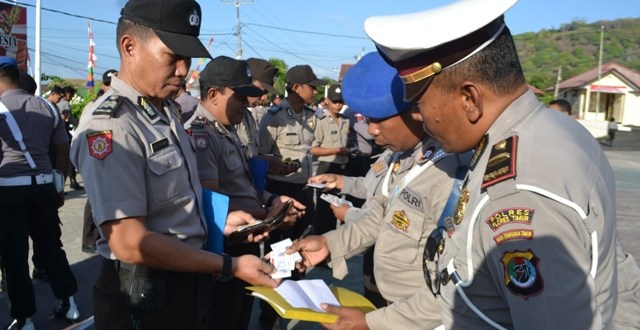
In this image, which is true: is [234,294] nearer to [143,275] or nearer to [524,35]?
[143,275]

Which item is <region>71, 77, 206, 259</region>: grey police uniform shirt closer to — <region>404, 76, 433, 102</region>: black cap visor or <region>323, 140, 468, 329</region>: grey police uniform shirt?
<region>323, 140, 468, 329</region>: grey police uniform shirt

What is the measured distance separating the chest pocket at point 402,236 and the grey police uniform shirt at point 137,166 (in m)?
0.79

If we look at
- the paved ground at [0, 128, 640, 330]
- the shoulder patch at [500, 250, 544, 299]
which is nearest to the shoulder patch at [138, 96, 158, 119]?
the shoulder patch at [500, 250, 544, 299]

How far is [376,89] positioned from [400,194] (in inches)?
20.0

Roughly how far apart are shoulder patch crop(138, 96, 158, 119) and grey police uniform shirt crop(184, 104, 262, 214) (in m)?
0.93

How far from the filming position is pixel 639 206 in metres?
10.1

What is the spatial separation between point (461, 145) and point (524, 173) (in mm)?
309

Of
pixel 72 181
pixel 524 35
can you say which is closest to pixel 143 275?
pixel 72 181

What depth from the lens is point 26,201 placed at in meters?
4.36

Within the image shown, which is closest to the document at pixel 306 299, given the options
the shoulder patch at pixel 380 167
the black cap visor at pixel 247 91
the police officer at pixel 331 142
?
the shoulder patch at pixel 380 167

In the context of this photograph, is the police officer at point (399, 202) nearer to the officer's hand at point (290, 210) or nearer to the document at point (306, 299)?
the document at point (306, 299)

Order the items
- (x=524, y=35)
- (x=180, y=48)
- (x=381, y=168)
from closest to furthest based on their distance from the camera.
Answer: (x=180, y=48) < (x=381, y=168) < (x=524, y=35)

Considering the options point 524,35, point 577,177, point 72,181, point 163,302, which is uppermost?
point 524,35

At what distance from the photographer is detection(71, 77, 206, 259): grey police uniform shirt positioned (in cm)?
187
